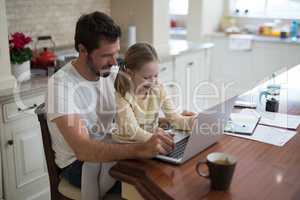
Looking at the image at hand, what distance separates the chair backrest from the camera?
163 centimetres

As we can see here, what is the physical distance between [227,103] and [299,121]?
0.50 m

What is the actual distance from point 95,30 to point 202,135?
24.7 inches

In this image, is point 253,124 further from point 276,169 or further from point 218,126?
point 276,169

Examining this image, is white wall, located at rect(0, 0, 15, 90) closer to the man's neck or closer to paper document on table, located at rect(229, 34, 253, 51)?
the man's neck

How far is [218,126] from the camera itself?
1443mm

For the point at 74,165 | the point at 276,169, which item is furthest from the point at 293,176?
the point at 74,165

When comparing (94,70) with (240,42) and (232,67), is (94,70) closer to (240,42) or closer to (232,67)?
(240,42)

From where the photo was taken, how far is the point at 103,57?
1.65m

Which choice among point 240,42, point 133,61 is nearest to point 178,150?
point 133,61

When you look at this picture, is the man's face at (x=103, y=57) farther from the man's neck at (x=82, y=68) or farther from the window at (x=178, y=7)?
the window at (x=178, y=7)

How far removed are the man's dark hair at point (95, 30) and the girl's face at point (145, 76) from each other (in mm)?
179

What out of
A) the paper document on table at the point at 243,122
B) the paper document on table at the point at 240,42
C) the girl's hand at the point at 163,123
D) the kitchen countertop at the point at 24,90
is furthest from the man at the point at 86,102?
the paper document on table at the point at 240,42

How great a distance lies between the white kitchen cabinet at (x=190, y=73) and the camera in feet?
12.2

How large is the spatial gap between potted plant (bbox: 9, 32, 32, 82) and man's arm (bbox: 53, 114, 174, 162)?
42.3 inches
